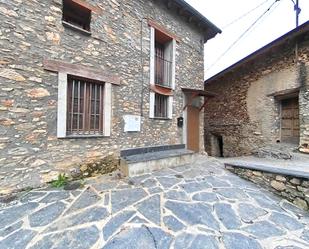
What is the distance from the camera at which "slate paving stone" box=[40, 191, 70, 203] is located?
318 cm

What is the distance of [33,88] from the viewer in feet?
12.0

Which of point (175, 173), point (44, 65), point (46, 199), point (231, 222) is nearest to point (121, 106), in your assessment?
point (44, 65)

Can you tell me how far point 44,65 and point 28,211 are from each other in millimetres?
2804

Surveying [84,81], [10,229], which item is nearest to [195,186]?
[10,229]

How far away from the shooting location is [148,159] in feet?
15.7

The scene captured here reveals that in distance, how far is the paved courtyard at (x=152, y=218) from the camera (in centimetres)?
222

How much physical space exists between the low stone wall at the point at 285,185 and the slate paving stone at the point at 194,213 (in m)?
1.80

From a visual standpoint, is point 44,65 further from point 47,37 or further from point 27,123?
point 27,123

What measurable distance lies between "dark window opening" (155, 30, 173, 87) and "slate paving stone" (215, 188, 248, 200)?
4.32 metres

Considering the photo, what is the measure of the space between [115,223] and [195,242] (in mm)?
1108

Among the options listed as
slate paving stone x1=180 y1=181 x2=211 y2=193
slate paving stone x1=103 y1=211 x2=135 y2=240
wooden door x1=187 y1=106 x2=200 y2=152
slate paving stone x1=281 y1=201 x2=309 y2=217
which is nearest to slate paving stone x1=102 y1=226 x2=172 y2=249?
slate paving stone x1=103 y1=211 x2=135 y2=240

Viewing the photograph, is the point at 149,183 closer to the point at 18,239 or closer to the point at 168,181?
the point at 168,181

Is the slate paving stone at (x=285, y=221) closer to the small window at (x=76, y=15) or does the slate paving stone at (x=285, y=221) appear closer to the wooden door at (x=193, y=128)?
the wooden door at (x=193, y=128)

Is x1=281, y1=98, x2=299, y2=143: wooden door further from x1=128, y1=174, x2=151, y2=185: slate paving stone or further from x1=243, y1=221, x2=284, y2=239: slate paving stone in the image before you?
x1=128, y1=174, x2=151, y2=185: slate paving stone
